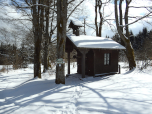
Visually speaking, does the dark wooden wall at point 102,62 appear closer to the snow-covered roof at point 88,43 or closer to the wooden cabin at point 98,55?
the wooden cabin at point 98,55

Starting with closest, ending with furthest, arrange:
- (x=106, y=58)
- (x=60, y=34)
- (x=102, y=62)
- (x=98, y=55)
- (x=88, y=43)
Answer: (x=60, y=34)
(x=88, y=43)
(x=98, y=55)
(x=102, y=62)
(x=106, y=58)

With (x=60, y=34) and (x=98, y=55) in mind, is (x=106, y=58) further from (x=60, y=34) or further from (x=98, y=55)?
(x=60, y=34)

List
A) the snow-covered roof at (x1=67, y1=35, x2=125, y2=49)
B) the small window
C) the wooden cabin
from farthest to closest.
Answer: the small window → the wooden cabin → the snow-covered roof at (x1=67, y1=35, x2=125, y2=49)

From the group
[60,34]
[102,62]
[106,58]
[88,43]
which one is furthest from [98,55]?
[60,34]

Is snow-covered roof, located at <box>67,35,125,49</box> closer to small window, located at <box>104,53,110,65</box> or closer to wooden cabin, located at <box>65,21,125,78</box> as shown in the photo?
wooden cabin, located at <box>65,21,125,78</box>

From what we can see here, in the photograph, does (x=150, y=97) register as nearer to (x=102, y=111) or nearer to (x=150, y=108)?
(x=150, y=108)

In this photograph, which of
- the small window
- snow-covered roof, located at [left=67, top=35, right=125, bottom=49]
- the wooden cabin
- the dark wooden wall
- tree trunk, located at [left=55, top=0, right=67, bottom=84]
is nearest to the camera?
tree trunk, located at [left=55, top=0, right=67, bottom=84]

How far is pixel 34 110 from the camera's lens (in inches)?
157

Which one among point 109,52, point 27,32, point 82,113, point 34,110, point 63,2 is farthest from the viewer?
point 27,32

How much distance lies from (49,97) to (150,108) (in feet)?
13.4

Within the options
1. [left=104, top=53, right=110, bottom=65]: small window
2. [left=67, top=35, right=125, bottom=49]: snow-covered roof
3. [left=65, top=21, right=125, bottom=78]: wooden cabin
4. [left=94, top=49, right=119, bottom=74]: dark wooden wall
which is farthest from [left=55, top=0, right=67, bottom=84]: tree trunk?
[left=104, top=53, right=110, bottom=65]: small window

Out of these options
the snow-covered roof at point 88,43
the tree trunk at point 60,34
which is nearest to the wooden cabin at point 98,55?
the snow-covered roof at point 88,43

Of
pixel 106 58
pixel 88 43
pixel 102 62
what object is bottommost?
pixel 102 62

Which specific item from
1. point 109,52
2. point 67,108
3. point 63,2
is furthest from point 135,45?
point 67,108
